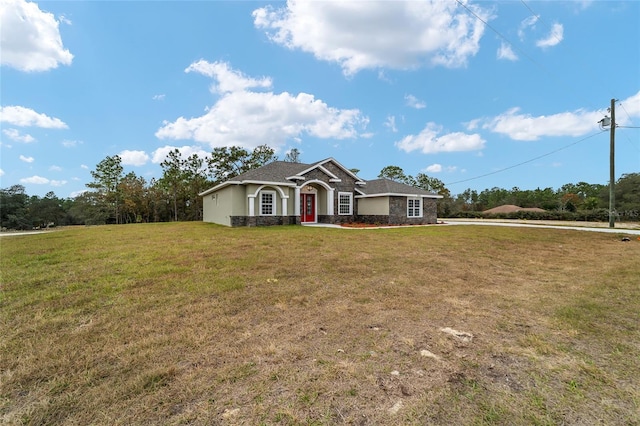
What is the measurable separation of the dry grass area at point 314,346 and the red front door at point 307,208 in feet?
44.8

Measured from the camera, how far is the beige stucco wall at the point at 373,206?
20169 millimetres

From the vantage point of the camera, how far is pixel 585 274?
20.1 ft

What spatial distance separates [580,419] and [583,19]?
57.6ft

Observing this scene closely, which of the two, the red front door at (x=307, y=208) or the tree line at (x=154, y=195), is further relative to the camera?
the tree line at (x=154, y=195)

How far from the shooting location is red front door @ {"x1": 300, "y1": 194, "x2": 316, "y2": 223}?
777 inches

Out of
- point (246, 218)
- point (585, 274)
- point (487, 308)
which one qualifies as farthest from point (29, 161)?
point (585, 274)

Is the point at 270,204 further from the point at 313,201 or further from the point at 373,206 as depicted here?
the point at 373,206

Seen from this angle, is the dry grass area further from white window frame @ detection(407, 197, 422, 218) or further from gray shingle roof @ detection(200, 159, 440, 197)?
white window frame @ detection(407, 197, 422, 218)

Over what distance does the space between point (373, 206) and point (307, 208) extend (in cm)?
514

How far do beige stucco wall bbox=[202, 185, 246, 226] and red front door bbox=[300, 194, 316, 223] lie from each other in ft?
14.3

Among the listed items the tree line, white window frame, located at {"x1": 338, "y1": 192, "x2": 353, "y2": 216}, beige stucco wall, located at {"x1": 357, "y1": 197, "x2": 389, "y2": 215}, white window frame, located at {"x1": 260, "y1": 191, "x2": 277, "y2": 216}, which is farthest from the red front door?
the tree line

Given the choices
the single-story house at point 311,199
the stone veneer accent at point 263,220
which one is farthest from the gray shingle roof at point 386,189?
the stone veneer accent at point 263,220

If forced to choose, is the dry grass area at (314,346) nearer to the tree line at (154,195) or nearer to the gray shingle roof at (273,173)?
the gray shingle roof at (273,173)

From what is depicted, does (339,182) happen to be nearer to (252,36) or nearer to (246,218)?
(246,218)
